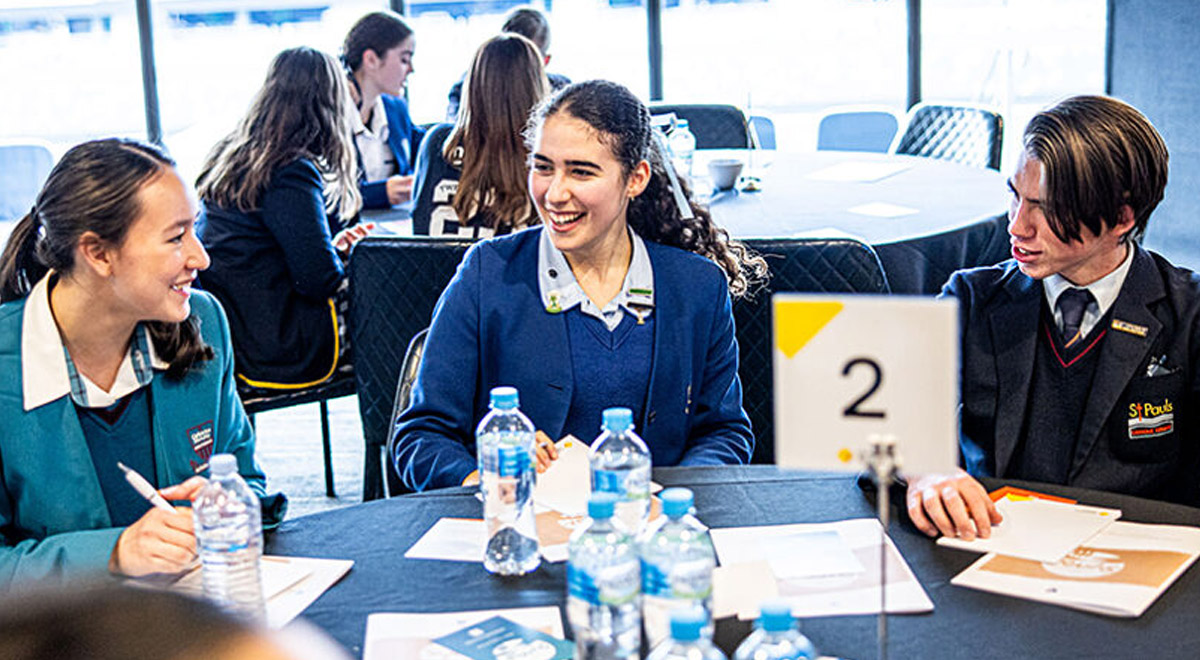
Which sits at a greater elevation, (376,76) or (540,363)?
(376,76)

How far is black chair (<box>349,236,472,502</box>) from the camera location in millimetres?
3283

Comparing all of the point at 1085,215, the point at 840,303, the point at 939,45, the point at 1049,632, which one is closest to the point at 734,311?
the point at 1085,215

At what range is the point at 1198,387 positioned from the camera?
2.33 m

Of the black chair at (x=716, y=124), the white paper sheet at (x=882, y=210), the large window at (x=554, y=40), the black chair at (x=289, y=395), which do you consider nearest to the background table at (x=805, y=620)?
the black chair at (x=289, y=395)

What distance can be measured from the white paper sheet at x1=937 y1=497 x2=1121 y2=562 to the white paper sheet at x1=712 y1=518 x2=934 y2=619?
4.7 inches

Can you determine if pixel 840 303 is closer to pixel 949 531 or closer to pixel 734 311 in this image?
pixel 949 531

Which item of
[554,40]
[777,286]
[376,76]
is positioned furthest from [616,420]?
[554,40]

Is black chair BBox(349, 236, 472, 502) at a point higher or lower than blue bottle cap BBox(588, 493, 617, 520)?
lower

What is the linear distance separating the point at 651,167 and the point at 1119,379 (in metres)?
1.00

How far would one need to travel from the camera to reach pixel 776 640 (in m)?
1.34

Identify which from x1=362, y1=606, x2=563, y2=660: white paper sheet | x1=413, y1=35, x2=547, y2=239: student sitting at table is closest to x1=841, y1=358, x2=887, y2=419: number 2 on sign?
x1=362, y1=606, x2=563, y2=660: white paper sheet

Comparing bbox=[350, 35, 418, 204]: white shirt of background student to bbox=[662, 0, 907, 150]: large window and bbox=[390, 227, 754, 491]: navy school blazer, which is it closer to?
bbox=[662, 0, 907, 150]: large window

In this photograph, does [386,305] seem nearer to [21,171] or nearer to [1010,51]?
[21,171]

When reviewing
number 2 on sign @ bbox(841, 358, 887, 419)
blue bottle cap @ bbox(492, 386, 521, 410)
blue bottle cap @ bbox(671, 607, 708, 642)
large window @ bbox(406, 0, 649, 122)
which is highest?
large window @ bbox(406, 0, 649, 122)
